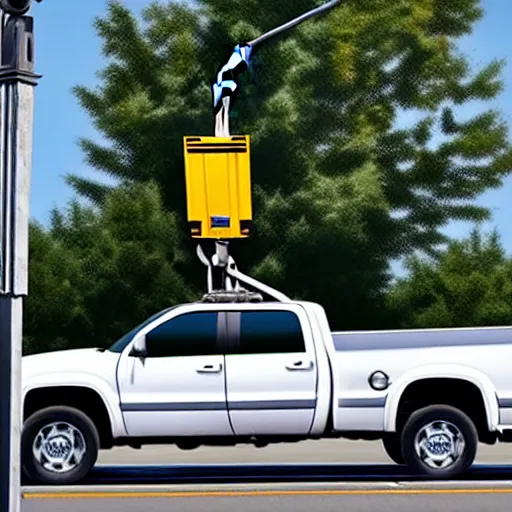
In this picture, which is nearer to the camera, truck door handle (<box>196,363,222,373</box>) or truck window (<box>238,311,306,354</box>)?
truck door handle (<box>196,363,222,373</box>)

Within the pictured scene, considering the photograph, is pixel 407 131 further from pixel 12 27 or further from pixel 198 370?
pixel 12 27

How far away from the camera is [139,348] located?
15.5 metres

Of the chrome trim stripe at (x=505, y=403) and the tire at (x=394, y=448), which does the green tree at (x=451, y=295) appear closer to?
the tire at (x=394, y=448)

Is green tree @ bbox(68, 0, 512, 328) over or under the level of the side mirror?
over

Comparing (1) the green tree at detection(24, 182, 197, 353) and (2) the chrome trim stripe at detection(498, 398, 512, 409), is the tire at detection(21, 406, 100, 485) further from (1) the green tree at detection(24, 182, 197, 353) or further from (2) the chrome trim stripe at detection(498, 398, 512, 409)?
(1) the green tree at detection(24, 182, 197, 353)

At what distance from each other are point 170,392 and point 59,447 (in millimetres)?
1235

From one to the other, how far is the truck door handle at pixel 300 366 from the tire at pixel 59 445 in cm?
207

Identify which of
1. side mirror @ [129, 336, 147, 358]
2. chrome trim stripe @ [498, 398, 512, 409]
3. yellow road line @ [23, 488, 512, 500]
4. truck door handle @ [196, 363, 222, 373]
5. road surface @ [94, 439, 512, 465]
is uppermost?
side mirror @ [129, 336, 147, 358]

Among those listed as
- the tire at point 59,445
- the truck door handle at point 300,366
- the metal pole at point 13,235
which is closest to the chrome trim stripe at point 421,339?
the truck door handle at point 300,366

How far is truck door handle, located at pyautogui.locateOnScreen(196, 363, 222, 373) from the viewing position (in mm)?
15438

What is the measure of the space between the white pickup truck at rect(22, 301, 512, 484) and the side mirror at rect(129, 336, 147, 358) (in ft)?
0.03

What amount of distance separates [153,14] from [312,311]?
1213 inches

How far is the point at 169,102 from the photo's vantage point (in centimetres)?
4319

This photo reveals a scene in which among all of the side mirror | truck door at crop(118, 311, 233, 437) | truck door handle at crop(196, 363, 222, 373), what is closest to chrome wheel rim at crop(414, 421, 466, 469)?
truck door at crop(118, 311, 233, 437)
